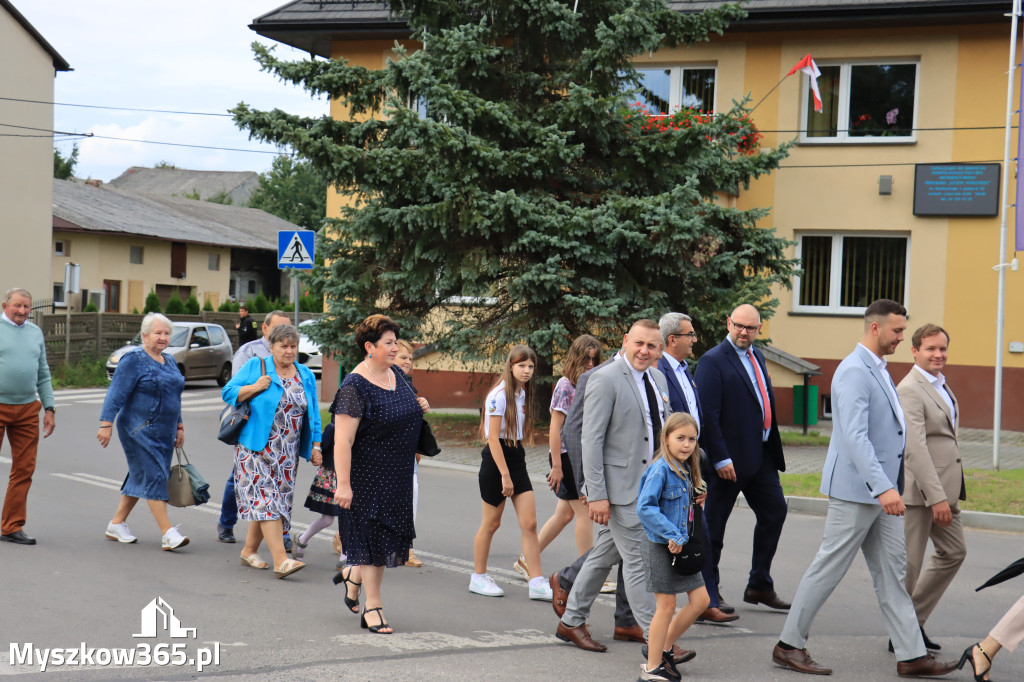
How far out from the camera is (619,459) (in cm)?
572

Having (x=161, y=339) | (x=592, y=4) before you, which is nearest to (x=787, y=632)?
(x=161, y=339)

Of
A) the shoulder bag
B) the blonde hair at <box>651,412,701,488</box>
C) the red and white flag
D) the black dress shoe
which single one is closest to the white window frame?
the red and white flag

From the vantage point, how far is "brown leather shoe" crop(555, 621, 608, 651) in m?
5.79

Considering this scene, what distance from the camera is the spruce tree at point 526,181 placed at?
13.8 m

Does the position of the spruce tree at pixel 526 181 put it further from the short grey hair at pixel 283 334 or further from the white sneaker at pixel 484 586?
the white sneaker at pixel 484 586

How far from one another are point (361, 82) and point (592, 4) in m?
3.54

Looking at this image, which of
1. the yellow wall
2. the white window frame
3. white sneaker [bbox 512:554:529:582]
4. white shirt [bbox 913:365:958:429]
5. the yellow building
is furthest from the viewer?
the yellow wall

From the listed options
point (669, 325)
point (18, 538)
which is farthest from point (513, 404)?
point (18, 538)

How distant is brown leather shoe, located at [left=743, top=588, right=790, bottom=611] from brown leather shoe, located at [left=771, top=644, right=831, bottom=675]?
134 cm

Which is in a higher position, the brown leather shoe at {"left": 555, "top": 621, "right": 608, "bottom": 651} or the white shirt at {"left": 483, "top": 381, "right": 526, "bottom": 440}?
the white shirt at {"left": 483, "top": 381, "right": 526, "bottom": 440}

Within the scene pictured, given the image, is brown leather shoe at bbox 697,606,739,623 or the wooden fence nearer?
brown leather shoe at bbox 697,606,739,623

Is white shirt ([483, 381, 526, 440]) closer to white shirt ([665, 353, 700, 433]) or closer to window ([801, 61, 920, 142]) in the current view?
white shirt ([665, 353, 700, 433])

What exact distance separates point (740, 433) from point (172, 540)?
4332 mm

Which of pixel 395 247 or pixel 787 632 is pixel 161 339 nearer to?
pixel 787 632
